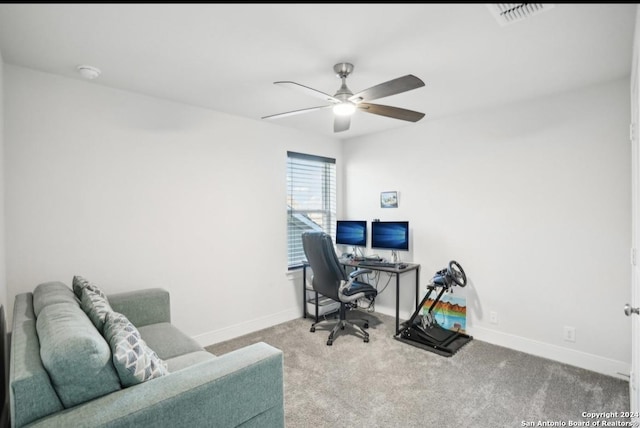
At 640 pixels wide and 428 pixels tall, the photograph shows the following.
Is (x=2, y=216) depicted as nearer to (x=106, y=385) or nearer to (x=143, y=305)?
(x=143, y=305)

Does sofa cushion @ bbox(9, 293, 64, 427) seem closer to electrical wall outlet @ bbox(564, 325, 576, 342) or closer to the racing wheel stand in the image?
the racing wheel stand

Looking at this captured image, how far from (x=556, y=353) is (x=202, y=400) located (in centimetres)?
302

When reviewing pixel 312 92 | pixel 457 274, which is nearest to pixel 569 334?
pixel 457 274

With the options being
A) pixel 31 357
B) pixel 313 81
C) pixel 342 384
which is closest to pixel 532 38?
pixel 313 81

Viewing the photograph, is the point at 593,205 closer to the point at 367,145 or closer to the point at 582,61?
the point at 582,61

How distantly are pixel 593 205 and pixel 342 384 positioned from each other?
2502 millimetres

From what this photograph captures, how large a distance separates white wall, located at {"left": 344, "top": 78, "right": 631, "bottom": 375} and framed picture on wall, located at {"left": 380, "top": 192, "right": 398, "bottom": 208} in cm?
16

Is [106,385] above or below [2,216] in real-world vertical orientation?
below

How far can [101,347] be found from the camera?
1.24 metres

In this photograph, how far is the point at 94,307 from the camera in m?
1.73

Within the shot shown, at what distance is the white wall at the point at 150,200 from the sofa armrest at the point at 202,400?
1.72 metres

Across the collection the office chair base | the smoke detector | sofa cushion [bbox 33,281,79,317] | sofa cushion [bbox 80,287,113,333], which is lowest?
the office chair base

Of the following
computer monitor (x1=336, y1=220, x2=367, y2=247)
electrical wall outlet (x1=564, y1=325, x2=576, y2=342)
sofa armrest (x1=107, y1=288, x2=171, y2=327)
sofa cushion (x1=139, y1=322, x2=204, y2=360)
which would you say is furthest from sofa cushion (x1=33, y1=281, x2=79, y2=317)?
electrical wall outlet (x1=564, y1=325, x2=576, y2=342)

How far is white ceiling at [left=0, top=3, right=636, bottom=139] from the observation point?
1652 millimetres
